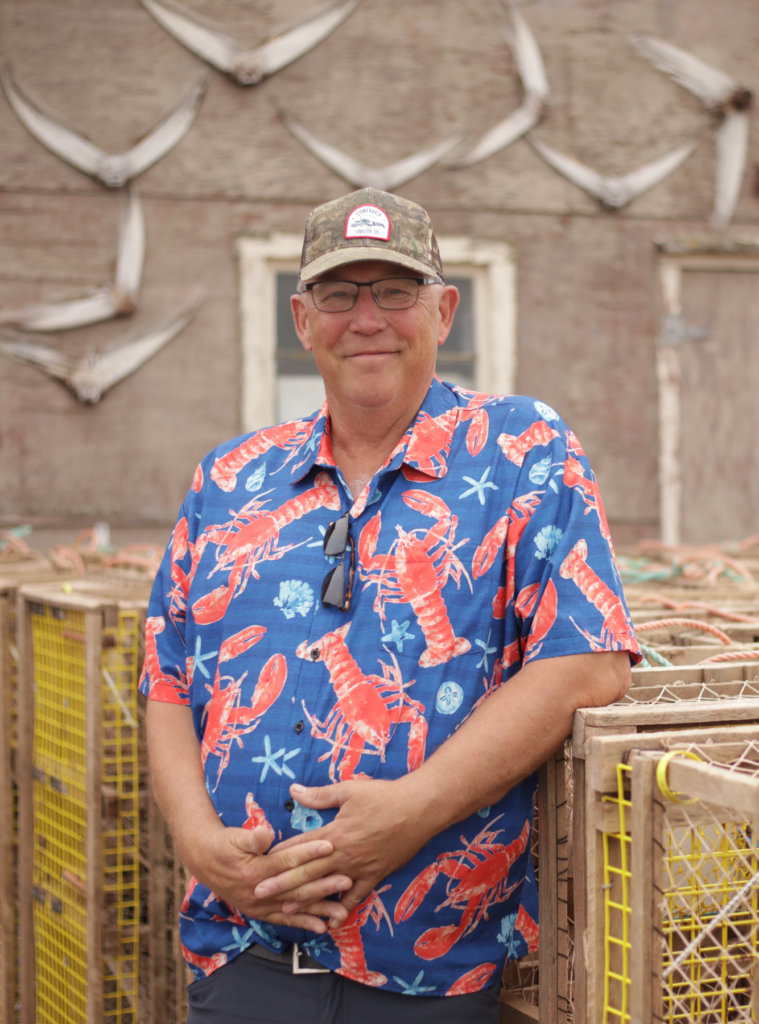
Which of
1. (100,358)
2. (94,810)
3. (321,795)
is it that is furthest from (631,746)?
(100,358)

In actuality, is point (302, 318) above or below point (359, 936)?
above

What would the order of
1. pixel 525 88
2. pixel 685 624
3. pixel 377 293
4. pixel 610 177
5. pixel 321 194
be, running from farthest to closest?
pixel 610 177, pixel 525 88, pixel 321 194, pixel 685 624, pixel 377 293

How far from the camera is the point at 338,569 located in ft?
5.78

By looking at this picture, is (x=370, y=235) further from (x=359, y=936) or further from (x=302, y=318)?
(x=359, y=936)

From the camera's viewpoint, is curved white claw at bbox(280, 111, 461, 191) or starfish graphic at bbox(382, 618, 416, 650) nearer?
starfish graphic at bbox(382, 618, 416, 650)

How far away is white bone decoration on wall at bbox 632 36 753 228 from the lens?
272 inches

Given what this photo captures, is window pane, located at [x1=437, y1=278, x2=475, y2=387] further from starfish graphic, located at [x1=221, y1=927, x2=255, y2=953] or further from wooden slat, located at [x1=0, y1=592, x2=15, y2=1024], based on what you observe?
starfish graphic, located at [x1=221, y1=927, x2=255, y2=953]

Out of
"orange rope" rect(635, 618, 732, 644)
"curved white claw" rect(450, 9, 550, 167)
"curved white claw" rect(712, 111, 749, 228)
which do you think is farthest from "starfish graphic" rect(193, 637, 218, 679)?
"curved white claw" rect(712, 111, 749, 228)

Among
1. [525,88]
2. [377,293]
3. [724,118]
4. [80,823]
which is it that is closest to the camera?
[377,293]

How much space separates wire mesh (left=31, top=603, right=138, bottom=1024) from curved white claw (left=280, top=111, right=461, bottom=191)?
14.2ft

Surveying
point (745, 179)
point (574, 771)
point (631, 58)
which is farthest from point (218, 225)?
point (574, 771)

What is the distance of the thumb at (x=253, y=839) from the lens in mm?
1654

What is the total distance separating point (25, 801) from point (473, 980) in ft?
6.06

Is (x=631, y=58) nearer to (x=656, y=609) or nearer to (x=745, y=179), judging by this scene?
(x=745, y=179)
